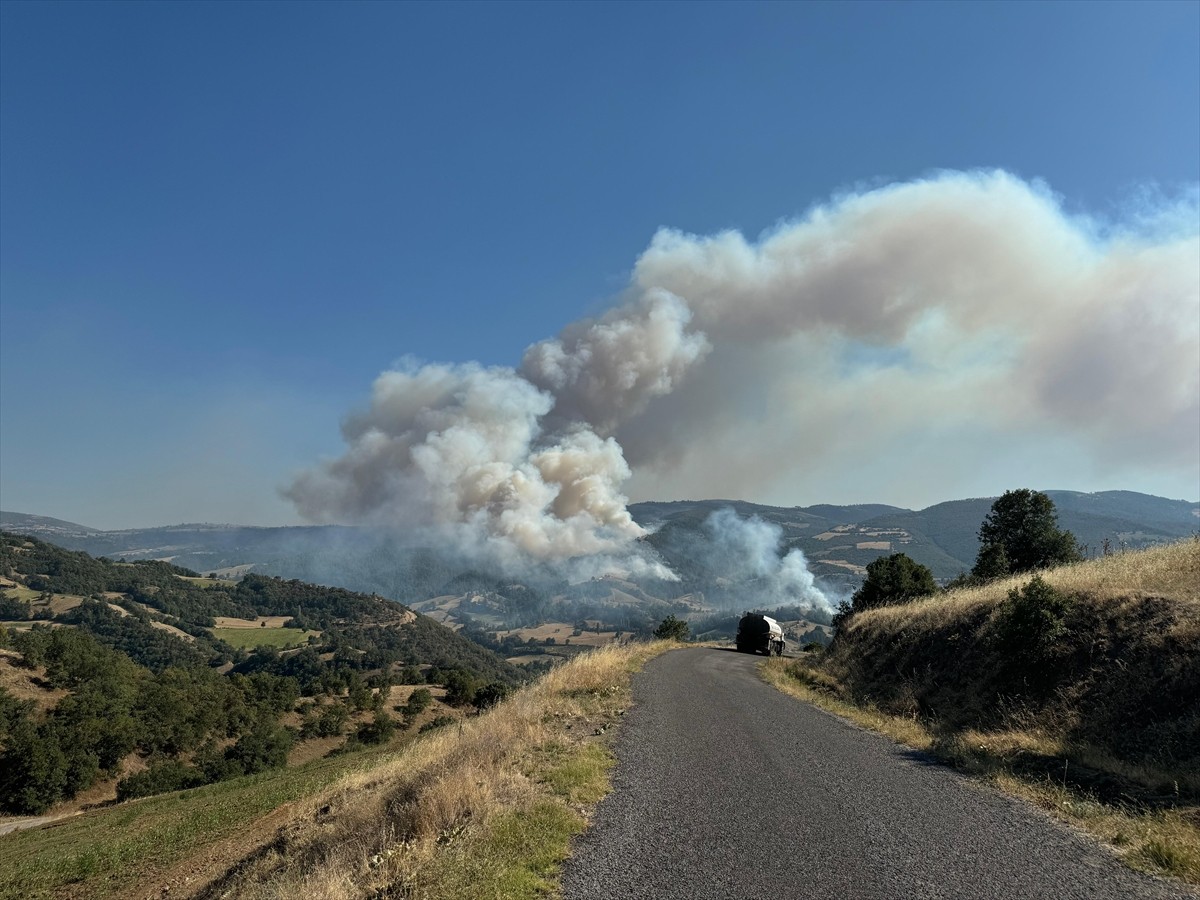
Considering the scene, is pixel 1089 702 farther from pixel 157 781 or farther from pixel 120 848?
pixel 157 781

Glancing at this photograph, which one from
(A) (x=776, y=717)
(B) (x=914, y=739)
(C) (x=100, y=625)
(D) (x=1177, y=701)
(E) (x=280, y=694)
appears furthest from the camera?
(C) (x=100, y=625)

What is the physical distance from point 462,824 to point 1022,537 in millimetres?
52343

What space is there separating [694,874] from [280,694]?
97.4m

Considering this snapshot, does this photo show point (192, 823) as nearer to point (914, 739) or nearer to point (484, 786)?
point (484, 786)

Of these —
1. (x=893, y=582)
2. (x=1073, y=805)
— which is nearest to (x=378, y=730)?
(x=893, y=582)

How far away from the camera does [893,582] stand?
5416 cm

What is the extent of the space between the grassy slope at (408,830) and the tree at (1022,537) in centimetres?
3621

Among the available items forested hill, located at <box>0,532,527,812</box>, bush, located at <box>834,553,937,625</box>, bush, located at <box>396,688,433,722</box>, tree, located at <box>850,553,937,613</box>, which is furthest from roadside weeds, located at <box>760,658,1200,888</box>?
bush, located at <box>396,688,433,722</box>

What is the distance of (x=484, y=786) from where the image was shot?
28.6 ft

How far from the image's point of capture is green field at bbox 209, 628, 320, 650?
179625 mm

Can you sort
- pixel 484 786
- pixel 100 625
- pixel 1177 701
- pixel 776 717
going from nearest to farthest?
pixel 484 786 → pixel 1177 701 → pixel 776 717 → pixel 100 625

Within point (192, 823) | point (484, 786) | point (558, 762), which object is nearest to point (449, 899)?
point (484, 786)

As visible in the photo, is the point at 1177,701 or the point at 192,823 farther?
the point at 192,823

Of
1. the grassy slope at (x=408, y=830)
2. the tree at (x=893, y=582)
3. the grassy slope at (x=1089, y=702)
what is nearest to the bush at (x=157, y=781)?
the grassy slope at (x=408, y=830)
